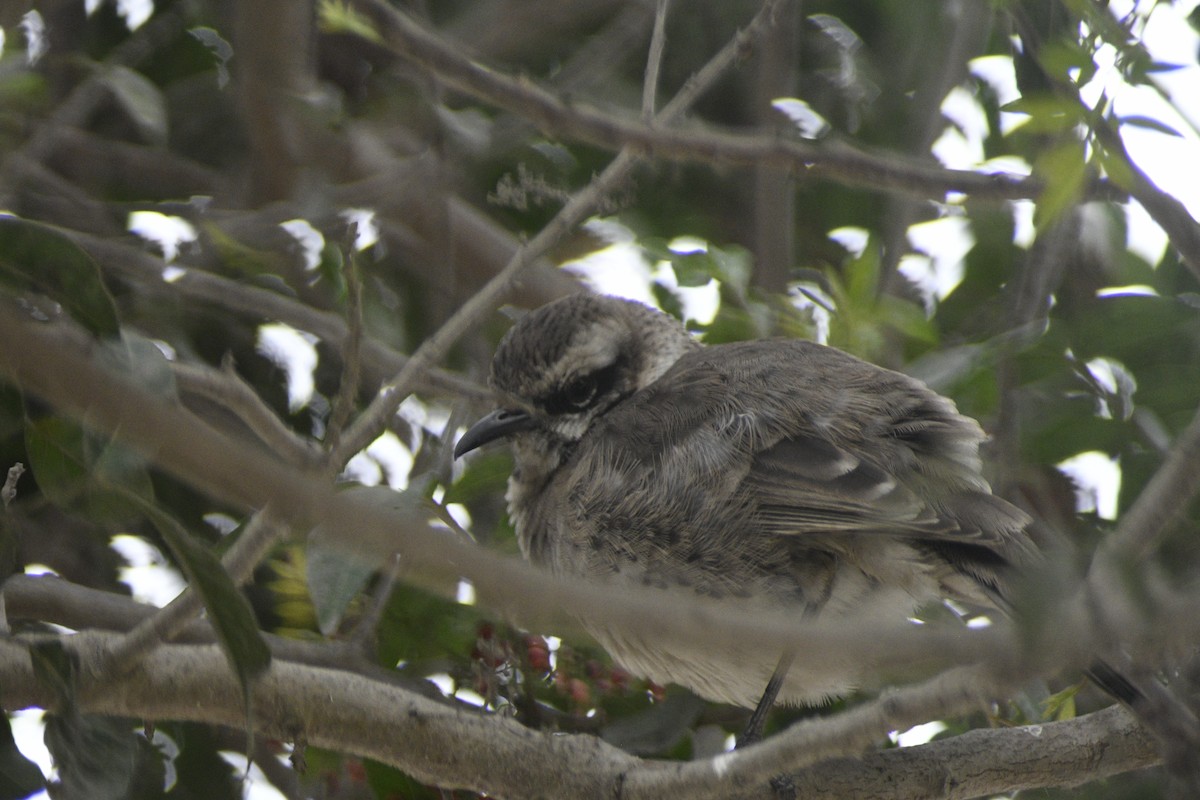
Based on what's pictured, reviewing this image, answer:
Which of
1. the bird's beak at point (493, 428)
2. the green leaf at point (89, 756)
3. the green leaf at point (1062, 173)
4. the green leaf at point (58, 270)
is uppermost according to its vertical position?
the green leaf at point (1062, 173)

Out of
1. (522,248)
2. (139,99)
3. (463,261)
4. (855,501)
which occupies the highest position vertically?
(522,248)

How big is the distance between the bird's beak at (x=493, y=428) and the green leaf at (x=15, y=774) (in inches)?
69.0

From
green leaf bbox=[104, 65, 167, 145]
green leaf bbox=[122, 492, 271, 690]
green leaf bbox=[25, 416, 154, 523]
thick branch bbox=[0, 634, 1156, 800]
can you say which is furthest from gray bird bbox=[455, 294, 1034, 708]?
green leaf bbox=[104, 65, 167, 145]

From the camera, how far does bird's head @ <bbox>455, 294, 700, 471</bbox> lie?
4.24m

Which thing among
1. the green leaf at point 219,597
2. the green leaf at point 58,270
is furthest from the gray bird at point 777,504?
the green leaf at point 58,270

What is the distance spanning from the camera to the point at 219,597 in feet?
7.47

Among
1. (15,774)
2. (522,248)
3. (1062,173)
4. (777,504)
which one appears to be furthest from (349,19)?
(15,774)

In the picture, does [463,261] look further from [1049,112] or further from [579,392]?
[1049,112]

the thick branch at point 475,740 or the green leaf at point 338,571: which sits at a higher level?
the green leaf at point 338,571

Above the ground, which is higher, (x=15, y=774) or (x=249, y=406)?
(x=249, y=406)

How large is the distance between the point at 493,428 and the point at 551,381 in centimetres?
25

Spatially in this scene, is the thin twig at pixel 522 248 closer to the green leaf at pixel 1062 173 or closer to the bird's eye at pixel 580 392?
the bird's eye at pixel 580 392

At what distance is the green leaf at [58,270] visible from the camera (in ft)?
7.79

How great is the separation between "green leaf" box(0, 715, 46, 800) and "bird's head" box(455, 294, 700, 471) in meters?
1.77
